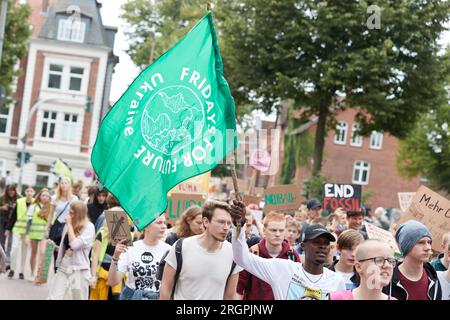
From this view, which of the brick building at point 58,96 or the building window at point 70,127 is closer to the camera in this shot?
the brick building at point 58,96

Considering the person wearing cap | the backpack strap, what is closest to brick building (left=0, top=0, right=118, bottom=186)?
the backpack strap

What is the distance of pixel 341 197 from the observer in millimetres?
15438

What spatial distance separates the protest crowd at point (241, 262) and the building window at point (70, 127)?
53349mm

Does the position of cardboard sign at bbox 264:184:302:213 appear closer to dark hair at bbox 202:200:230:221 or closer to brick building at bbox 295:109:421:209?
dark hair at bbox 202:200:230:221

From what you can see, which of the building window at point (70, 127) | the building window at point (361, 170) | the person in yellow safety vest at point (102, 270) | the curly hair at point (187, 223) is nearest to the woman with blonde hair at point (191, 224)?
the curly hair at point (187, 223)

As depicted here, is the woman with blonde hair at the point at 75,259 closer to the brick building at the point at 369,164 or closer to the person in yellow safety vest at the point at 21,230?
the person in yellow safety vest at the point at 21,230

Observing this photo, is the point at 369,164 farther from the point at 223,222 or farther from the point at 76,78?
the point at 223,222

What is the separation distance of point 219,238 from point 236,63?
32.0 metres

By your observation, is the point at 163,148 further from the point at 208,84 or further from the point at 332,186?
the point at 332,186

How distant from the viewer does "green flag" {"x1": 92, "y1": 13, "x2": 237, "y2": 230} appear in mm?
7160

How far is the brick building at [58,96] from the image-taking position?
2542 inches

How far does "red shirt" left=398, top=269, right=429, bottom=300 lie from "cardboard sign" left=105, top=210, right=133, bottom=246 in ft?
8.51

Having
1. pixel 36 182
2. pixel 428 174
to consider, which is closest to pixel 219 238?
pixel 428 174

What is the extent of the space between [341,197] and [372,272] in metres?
9.94
